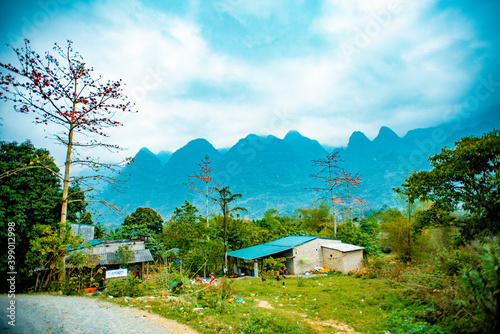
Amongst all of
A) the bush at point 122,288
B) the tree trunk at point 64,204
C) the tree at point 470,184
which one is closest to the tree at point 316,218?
the tree at point 470,184

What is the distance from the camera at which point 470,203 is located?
937 centimetres

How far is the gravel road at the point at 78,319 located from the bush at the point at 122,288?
160 cm

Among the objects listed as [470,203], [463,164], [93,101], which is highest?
[93,101]

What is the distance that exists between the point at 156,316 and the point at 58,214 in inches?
284

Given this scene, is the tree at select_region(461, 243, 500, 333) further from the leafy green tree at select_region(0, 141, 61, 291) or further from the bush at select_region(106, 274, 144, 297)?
the leafy green tree at select_region(0, 141, 61, 291)

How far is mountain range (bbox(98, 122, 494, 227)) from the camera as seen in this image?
112 meters

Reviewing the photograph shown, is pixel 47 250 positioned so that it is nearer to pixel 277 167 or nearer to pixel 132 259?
pixel 132 259

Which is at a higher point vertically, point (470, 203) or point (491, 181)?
point (491, 181)

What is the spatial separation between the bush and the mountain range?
3460 inches

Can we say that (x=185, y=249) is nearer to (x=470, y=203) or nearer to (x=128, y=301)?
(x=128, y=301)

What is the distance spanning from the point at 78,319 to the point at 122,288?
3.41 m

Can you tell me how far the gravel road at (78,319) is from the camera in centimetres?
483

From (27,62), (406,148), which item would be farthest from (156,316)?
(406,148)

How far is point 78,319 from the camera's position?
5.59m
